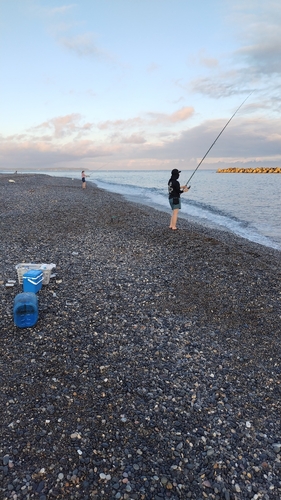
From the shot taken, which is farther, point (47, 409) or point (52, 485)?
point (47, 409)

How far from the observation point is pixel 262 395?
454 cm

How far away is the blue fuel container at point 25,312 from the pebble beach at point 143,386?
0.13m

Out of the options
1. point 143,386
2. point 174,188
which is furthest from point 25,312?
point 174,188

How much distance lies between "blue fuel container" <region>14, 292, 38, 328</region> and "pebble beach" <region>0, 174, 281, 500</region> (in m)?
0.13

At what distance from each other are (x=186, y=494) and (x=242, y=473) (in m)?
0.68

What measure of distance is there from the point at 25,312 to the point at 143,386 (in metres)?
2.58

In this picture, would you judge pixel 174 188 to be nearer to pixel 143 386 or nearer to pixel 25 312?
pixel 25 312

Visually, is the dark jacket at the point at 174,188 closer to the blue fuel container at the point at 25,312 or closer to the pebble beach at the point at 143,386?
the pebble beach at the point at 143,386

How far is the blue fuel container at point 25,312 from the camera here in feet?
18.5

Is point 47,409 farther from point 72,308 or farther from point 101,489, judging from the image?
point 72,308

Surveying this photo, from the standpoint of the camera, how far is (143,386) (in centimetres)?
451

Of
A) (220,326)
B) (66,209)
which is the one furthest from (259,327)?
(66,209)

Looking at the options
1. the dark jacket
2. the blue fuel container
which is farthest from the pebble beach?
the dark jacket

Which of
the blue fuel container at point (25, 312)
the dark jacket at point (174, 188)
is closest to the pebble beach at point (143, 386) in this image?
the blue fuel container at point (25, 312)
